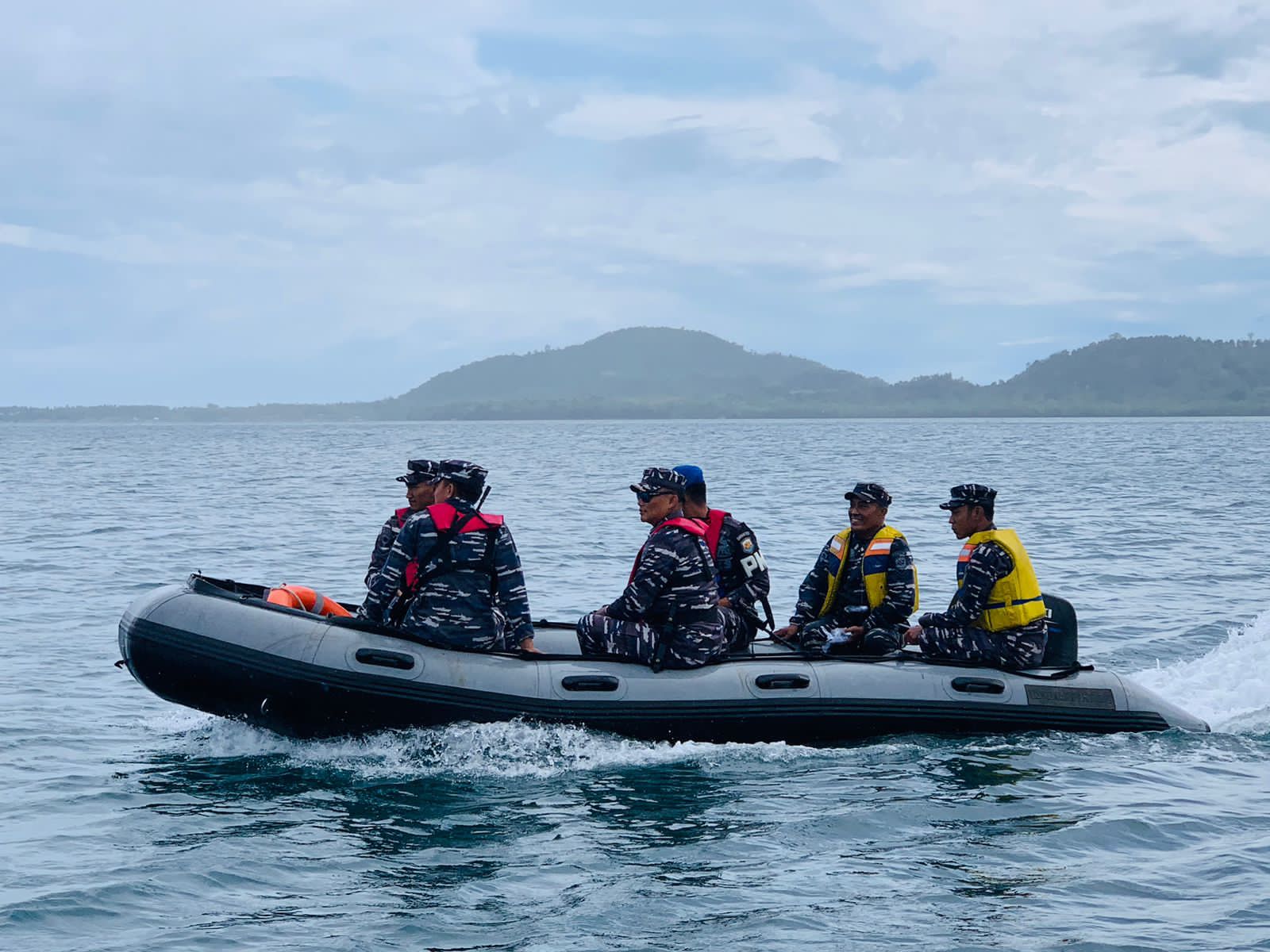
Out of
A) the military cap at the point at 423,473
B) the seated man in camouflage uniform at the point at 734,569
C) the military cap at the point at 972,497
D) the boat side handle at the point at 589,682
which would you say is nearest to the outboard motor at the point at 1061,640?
the military cap at the point at 972,497

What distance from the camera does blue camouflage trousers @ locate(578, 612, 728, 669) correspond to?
779 cm

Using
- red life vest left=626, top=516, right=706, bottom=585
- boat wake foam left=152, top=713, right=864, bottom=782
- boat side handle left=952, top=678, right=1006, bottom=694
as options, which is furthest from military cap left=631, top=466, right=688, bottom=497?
boat side handle left=952, top=678, right=1006, bottom=694

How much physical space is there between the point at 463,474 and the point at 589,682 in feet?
4.75

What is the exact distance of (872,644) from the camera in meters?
8.42

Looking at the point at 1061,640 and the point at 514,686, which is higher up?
the point at 1061,640

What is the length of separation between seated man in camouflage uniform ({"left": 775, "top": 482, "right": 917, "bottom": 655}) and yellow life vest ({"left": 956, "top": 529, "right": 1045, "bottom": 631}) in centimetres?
43

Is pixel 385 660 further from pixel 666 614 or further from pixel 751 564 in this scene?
pixel 751 564

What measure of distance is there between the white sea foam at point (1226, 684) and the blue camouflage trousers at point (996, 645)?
126 cm

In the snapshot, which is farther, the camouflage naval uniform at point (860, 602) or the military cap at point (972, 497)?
the camouflage naval uniform at point (860, 602)

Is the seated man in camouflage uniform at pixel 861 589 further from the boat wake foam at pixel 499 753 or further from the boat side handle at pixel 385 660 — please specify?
the boat side handle at pixel 385 660

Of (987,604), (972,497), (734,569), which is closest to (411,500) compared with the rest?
(734,569)

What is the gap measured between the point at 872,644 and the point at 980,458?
51095mm

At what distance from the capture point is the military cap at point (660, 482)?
7340 millimetres

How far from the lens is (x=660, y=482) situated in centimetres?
735
